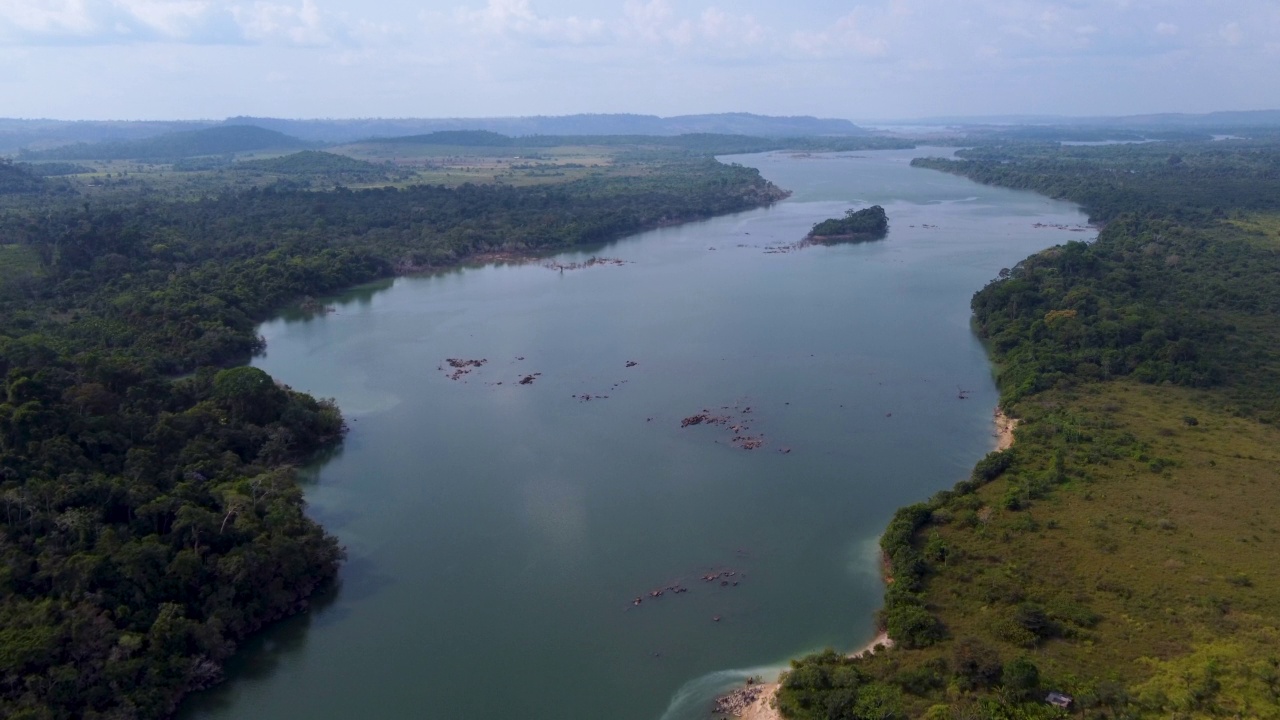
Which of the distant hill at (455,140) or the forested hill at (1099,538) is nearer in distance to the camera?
the forested hill at (1099,538)

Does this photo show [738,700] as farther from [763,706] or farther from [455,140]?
[455,140]

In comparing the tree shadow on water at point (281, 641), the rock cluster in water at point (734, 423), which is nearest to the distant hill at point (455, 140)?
the rock cluster in water at point (734, 423)

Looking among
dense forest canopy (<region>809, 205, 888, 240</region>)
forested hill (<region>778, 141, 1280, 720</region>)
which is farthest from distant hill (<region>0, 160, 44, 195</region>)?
forested hill (<region>778, 141, 1280, 720</region>)

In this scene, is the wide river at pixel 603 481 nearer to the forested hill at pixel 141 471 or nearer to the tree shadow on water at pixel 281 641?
the tree shadow on water at pixel 281 641

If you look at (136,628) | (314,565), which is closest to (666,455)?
(314,565)

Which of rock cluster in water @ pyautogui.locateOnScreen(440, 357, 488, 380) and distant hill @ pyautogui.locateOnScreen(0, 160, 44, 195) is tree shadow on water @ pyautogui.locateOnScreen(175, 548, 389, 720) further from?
distant hill @ pyautogui.locateOnScreen(0, 160, 44, 195)

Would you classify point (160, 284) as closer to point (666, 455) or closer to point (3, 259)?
point (3, 259)

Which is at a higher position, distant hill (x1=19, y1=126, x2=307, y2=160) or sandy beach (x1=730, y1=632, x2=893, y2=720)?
distant hill (x1=19, y1=126, x2=307, y2=160)
